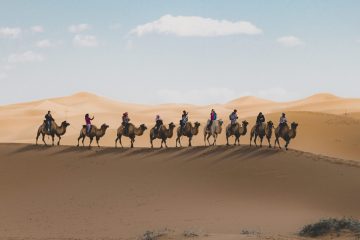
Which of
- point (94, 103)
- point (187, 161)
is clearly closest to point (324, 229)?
point (187, 161)

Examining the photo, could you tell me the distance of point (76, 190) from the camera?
2527 centimetres

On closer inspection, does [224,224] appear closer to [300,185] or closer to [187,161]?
[300,185]

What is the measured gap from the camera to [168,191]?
24.5 m

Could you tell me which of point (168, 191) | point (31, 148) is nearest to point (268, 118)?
point (31, 148)

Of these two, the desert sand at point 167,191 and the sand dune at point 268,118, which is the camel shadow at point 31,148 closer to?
the desert sand at point 167,191

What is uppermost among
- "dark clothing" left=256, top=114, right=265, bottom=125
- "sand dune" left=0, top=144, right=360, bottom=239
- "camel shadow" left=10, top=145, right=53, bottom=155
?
"dark clothing" left=256, top=114, right=265, bottom=125

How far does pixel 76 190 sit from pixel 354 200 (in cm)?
1079

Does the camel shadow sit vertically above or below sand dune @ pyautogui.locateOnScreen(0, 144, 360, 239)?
above

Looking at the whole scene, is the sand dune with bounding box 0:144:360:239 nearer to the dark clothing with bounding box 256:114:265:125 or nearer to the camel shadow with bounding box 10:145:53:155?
the camel shadow with bounding box 10:145:53:155

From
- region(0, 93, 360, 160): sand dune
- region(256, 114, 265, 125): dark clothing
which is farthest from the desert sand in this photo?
region(0, 93, 360, 160): sand dune

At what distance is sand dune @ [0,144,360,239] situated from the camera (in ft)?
65.8

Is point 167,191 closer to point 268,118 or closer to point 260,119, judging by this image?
point 260,119

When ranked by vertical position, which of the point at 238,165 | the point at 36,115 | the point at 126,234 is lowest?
Answer: the point at 126,234

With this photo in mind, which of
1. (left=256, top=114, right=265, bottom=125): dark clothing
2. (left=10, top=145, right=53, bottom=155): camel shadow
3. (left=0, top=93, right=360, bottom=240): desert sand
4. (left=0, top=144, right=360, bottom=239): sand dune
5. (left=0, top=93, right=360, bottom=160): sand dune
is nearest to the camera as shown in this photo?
(left=0, top=93, right=360, bottom=240): desert sand
